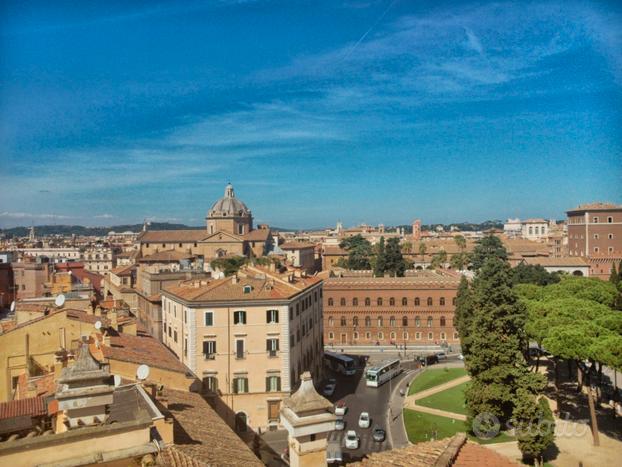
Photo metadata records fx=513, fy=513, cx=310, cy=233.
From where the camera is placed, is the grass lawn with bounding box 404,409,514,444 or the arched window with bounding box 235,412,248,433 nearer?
the grass lawn with bounding box 404,409,514,444

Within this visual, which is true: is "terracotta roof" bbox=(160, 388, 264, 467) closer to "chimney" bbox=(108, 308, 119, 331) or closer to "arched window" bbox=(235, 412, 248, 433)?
"chimney" bbox=(108, 308, 119, 331)

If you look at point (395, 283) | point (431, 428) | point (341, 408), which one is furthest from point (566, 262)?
point (431, 428)

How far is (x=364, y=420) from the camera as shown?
30422 mm

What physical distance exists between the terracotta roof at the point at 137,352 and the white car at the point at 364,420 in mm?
13729

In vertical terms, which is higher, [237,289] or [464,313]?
[237,289]

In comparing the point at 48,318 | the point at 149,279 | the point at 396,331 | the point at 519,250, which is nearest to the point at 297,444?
the point at 48,318

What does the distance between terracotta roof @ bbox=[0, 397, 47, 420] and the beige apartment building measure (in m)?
17.1

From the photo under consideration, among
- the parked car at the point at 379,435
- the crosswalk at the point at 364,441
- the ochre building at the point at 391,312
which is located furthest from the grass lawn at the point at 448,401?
the ochre building at the point at 391,312

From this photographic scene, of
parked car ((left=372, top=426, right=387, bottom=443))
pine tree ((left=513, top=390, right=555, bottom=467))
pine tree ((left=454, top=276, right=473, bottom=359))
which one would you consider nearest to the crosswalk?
parked car ((left=372, top=426, right=387, bottom=443))

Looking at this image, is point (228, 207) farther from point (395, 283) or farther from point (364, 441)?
point (364, 441)

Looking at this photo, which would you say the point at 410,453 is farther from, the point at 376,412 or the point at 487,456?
the point at 376,412

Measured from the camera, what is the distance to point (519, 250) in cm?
9194

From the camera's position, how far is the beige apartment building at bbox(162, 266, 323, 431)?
28859 millimetres

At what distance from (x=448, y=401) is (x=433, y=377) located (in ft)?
22.2
